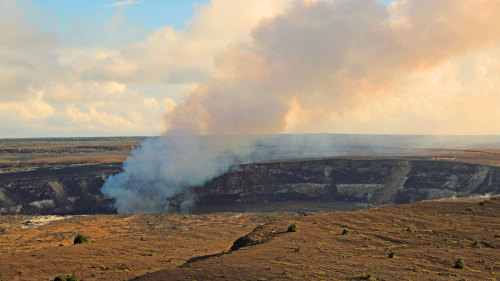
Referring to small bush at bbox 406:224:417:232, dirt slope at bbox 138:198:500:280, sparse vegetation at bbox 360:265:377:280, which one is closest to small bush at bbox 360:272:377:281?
sparse vegetation at bbox 360:265:377:280

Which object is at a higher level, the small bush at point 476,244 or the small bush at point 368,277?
the small bush at point 368,277

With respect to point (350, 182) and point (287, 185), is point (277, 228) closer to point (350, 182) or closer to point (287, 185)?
point (287, 185)

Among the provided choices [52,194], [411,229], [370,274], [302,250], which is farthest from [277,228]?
[52,194]

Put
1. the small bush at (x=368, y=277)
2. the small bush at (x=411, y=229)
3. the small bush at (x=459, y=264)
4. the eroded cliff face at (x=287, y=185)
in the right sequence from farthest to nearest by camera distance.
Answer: the eroded cliff face at (x=287, y=185)
the small bush at (x=411, y=229)
the small bush at (x=459, y=264)
the small bush at (x=368, y=277)

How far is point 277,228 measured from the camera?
5225 cm

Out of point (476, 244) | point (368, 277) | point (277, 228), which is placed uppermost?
point (368, 277)

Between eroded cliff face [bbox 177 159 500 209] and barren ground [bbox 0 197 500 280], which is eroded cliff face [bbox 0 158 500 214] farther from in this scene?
barren ground [bbox 0 197 500 280]

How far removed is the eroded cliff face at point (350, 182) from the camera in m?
117

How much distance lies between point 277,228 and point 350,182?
79.7 metres

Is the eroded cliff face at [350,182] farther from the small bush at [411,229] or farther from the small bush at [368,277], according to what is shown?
the small bush at [368,277]

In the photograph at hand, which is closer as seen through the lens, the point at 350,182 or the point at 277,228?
the point at 277,228

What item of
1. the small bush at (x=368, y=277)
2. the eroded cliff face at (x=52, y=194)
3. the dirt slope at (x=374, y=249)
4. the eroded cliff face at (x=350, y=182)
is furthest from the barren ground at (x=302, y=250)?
the eroded cliff face at (x=350, y=182)

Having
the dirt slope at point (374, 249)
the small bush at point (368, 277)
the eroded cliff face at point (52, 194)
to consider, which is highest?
the small bush at point (368, 277)

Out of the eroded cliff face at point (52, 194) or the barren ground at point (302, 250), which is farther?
the eroded cliff face at point (52, 194)
